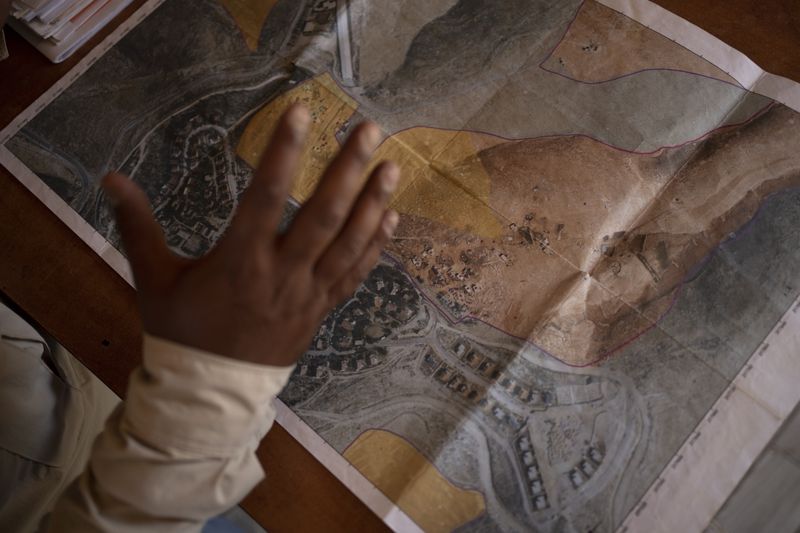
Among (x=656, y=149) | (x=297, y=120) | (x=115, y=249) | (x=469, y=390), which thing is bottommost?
(x=115, y=249)

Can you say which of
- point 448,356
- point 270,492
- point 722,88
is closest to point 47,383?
point 270,492

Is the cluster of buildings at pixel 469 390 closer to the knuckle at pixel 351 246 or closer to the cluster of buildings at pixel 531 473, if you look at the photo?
the cluster of buildings at pixel 531 473

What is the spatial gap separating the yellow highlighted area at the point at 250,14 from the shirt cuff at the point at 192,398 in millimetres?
443

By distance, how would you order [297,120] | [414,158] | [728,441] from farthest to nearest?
[414,158]
[728,441]
[297,120]

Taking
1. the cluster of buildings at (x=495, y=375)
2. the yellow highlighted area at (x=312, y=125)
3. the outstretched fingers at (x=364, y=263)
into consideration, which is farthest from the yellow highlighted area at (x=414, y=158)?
the outstretched fingers at (x=364, y=263)

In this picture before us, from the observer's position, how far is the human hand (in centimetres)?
36

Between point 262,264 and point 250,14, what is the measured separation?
0.46 m

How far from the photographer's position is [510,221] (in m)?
0.60

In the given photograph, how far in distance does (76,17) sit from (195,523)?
1.91 feet

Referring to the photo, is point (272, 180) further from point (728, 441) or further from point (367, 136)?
point (728, 441)

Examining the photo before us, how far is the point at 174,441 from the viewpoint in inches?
14.5

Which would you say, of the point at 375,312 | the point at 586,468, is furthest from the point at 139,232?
the point at 586,468

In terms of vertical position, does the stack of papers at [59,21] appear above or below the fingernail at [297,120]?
below

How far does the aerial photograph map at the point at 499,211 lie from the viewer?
55cm
